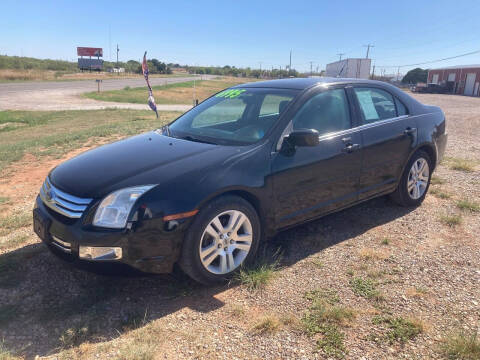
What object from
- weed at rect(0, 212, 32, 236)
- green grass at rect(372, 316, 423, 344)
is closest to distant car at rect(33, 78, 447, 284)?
green grass at rect(372, 316, 423, 344)

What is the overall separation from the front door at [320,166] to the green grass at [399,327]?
1.19m

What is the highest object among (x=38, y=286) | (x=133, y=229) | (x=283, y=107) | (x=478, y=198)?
(x=283, y=107)

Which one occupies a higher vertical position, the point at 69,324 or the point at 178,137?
the point at 178,137

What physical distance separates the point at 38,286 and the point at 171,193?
4.76 feet

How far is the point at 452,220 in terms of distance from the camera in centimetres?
453

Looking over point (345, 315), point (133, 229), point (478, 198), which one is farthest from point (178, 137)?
point (478, 198)

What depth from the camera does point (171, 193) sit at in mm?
2910

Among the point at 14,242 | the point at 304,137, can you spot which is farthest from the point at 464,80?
the point at 14,242

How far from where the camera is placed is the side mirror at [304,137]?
135 inches

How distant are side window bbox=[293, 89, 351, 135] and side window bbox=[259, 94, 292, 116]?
7.4 inches

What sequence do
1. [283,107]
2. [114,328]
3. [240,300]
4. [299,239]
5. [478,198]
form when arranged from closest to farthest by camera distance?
[114,328] < [240,300] < [283,107] < [299,239] < [478,198]

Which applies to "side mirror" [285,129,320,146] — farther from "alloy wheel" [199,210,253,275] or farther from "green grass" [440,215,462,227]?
"green grass" [440,215,462,227]

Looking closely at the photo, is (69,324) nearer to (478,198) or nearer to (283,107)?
(283,107)

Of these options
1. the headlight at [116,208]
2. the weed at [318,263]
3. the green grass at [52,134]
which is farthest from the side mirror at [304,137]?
the green grass at [52,134]
